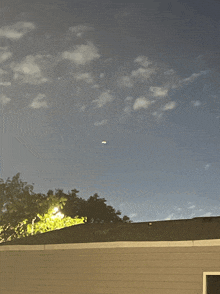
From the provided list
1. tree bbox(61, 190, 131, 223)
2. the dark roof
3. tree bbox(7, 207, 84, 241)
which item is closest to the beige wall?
the dark roof

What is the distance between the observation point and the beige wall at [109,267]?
9375 millimetres

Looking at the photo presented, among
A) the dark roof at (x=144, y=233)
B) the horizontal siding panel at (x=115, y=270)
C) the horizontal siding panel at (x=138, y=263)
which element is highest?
the dark roof at (x=144, y=233)

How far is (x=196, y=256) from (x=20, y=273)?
5.36 metres

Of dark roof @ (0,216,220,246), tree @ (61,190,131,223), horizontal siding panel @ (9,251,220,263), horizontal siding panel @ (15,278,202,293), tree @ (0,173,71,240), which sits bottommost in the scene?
horizontal siding panel @ (15,278,202,293)

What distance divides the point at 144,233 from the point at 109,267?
4.55 feet

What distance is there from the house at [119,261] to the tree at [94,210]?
39161 millimetres

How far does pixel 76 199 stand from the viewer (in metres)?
51.3

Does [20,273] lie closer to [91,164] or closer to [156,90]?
[156,90]

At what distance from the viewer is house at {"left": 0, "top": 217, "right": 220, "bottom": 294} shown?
30.8ft

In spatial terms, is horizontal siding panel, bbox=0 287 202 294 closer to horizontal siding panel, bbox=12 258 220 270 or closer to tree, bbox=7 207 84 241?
horizontal siding panel, bbox=12 258 220 270

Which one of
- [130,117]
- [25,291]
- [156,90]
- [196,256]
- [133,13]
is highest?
[156,90]

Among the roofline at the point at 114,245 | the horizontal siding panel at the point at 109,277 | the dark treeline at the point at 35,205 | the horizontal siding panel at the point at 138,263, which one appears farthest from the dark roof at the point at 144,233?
the dark treeline at the point at 35,205

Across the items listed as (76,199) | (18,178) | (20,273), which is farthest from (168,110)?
(76,199)

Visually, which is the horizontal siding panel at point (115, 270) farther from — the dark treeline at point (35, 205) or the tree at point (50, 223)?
the dark treeline at point (35, 205)
